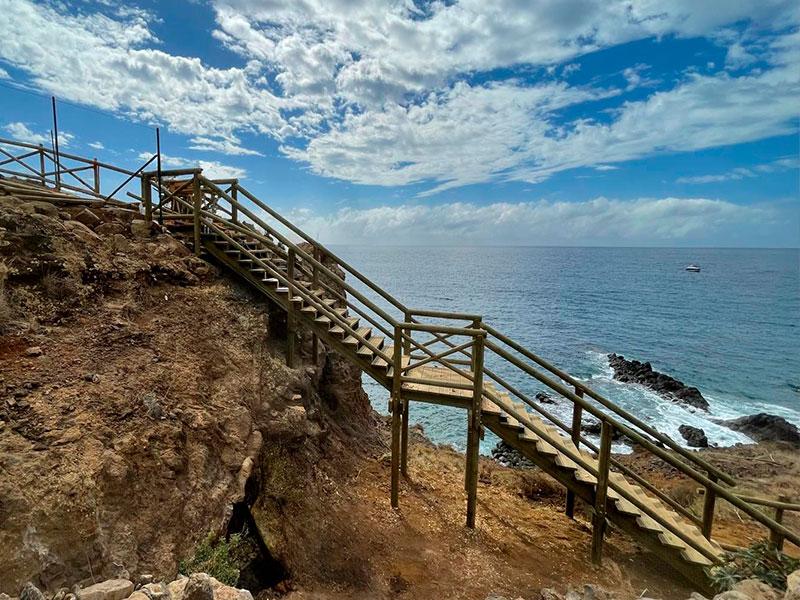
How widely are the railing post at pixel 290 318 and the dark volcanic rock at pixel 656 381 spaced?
81.9 ft

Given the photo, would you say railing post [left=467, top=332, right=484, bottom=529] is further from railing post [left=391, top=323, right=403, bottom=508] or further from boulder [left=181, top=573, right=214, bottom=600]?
boulder [left=181, top=573, right=214, bottom=600]

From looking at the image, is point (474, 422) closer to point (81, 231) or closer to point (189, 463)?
point (189, 463)

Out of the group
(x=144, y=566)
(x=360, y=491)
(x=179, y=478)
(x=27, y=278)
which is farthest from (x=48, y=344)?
(x=360, y=491)

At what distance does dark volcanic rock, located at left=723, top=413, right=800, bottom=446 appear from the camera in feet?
64.4

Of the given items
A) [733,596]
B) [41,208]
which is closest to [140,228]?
[41,208]

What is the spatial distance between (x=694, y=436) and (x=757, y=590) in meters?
18.9

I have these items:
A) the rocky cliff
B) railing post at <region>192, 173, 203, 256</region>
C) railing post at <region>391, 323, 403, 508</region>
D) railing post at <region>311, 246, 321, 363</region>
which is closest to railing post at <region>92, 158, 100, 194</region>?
the rocky cliff

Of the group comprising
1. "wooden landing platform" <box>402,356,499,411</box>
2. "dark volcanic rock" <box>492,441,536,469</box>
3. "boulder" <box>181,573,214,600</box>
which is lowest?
"dark volcanic rock" <box>492,441,536,469</box>

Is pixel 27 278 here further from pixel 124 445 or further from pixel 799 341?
pixel 799 341

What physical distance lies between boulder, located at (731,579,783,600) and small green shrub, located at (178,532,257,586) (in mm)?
5819

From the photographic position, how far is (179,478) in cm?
613

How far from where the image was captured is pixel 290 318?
9117 mm

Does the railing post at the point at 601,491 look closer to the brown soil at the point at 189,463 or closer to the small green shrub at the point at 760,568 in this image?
the brown soil at the point at 189,463

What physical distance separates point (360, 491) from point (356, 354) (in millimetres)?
3066
